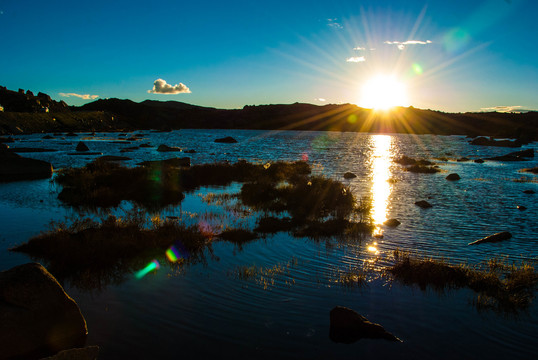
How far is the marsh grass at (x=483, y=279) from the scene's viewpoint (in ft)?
26.8

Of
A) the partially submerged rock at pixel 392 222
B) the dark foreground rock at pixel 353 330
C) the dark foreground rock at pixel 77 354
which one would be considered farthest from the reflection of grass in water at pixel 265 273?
the partially submerged rock at pixel 392 222

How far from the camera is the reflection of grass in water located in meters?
9.10

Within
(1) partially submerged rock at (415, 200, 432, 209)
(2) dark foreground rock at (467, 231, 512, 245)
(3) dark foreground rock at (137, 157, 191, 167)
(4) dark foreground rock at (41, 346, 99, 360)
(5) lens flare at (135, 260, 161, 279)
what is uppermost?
(3) dark foreground rock at (137, 157, 191, 167)

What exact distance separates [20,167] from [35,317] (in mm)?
28791

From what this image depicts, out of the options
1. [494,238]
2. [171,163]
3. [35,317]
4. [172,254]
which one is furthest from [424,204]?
[171,163]

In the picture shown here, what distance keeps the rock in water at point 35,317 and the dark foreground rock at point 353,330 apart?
4651 mm

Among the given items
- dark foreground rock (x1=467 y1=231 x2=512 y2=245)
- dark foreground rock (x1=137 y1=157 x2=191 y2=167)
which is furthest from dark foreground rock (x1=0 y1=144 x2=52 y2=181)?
dark foreground rock (x1=467 y1=231 x2=512 y2=245)

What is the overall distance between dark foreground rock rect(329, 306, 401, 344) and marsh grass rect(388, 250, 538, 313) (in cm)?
288

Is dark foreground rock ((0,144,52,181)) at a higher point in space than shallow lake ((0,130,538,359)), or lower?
higher

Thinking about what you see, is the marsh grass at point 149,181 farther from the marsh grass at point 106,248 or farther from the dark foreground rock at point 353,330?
the dark foreground rock at point 353,330

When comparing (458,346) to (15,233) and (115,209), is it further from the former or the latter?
(115,209)

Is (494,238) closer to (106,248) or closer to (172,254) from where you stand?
(172,254)

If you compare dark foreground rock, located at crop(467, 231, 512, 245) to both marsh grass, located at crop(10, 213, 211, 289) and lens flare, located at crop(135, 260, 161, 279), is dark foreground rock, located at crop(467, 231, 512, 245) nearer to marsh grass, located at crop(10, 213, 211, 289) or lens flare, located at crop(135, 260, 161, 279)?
marsh grass, located at crop(10, 213, 211, 289)

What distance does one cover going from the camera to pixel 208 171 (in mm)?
29922
